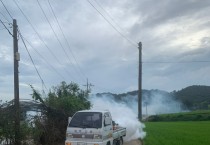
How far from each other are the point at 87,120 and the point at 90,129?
2.16 ft

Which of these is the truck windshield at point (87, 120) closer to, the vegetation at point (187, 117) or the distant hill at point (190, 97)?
the vegetation at point (187, 117)

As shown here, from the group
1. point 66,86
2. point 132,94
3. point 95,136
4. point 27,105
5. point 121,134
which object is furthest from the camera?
point 132,94

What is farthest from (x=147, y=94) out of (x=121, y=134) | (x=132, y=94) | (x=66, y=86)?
(x=121, y=134)

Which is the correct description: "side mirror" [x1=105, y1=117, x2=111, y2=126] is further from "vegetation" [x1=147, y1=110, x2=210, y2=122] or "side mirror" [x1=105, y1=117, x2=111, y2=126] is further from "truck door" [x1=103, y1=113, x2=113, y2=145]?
"vegetation" [x1=147, y1=110, x2=210, y2=122]

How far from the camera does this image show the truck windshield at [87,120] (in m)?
17.0

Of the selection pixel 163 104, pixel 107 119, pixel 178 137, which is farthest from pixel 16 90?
pixel 163 104

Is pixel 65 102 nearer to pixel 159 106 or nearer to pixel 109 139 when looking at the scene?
pixel 109 139

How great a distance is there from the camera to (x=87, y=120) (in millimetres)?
17266

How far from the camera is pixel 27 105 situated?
19578 millimetres

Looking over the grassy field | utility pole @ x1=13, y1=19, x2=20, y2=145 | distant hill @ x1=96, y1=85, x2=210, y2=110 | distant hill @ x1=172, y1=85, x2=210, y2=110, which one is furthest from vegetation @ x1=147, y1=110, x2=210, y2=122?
utility pole @ x1=13, y1=19, x2=20, y2=145

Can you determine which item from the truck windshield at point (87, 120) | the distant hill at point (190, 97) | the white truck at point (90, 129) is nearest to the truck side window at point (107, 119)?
the white truck at point (90, 129)

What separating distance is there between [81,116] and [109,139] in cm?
177

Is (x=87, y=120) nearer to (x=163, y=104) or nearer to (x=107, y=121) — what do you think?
(x=107, y=121)

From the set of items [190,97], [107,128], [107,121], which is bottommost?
[107,128]
